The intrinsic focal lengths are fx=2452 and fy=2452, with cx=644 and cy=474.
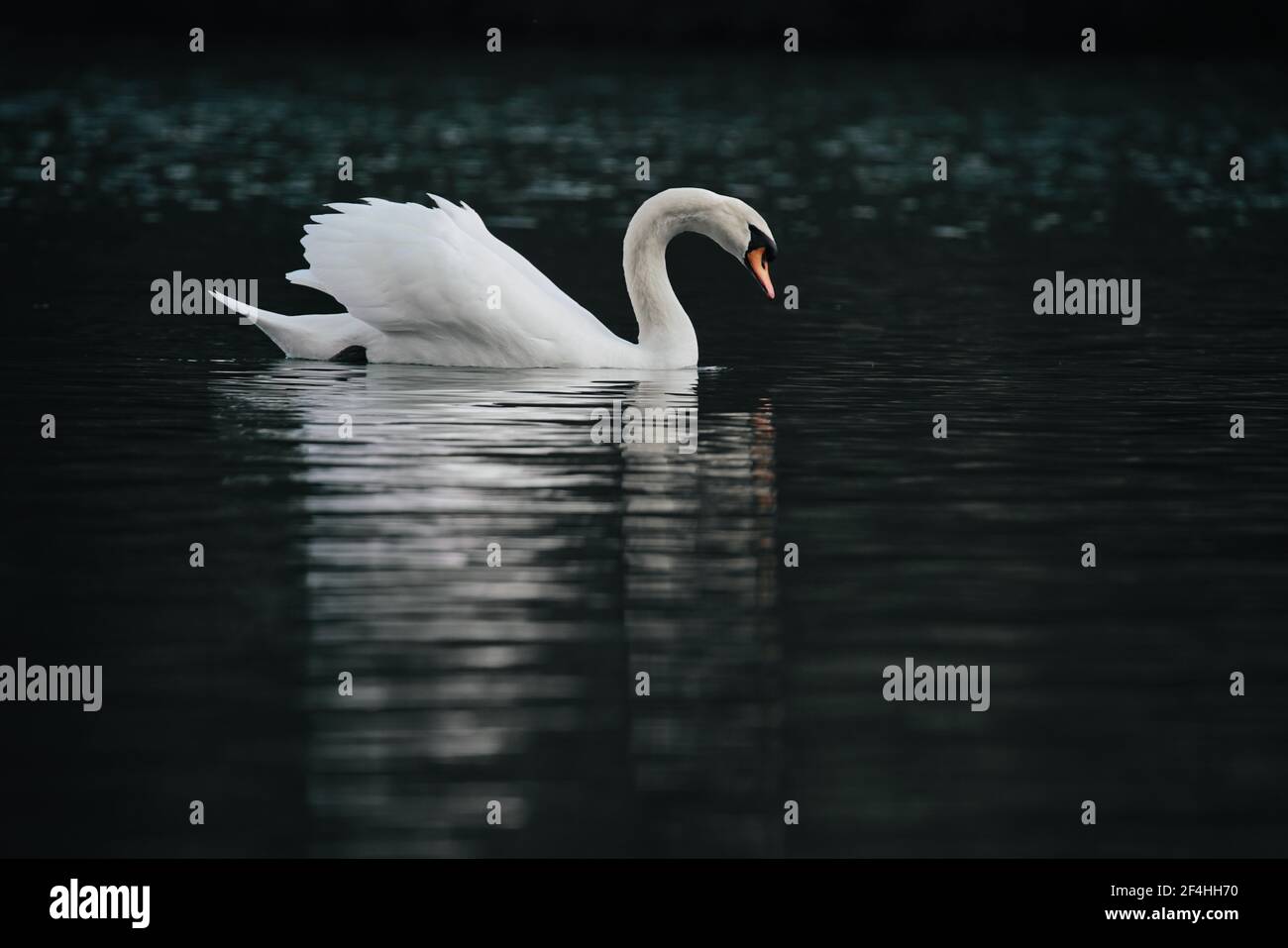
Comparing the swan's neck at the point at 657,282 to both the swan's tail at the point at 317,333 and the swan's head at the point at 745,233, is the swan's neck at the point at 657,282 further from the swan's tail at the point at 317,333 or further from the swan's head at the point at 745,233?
the swan's tail at the point at 317,333

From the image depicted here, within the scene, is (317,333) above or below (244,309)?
below

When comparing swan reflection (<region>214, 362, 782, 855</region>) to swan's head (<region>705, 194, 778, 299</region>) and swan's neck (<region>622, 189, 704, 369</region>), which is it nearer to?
swan's neck (<region>622, 189, 704, 369</region>)

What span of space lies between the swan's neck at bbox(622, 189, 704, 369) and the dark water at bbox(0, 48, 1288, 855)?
0.39 metres

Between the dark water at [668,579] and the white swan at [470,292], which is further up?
the white swan at [470,292]

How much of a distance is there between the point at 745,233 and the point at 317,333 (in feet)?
11.4

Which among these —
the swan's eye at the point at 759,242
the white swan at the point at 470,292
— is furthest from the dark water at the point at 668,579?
the swan's eye at the point at 759,242

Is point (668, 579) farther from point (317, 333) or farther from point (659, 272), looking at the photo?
point (317, 333)

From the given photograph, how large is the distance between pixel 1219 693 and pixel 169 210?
26.3 meters

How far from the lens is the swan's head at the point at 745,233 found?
61.3ft

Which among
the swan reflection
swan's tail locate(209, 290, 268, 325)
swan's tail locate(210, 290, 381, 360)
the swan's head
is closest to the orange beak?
the swan's head

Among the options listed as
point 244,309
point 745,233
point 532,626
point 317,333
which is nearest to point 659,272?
point 745,233

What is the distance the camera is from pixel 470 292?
17828 mm

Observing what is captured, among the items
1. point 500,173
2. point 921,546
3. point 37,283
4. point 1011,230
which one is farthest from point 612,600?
point 500,173

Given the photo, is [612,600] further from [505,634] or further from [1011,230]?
[1011,230]
